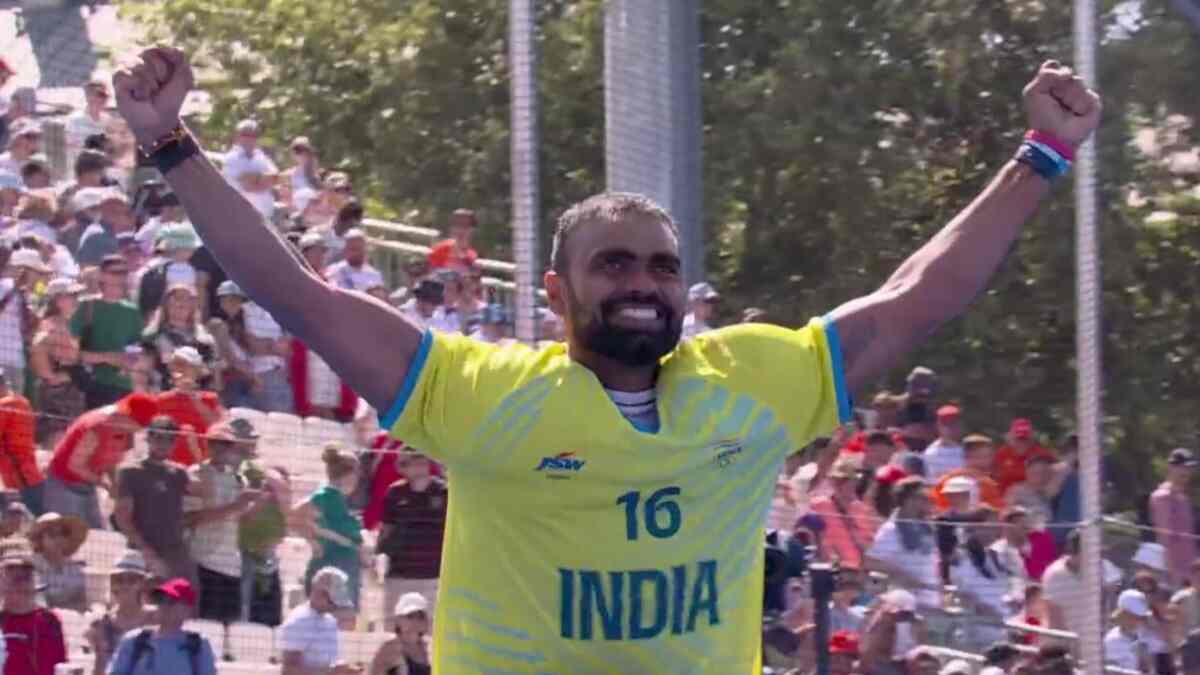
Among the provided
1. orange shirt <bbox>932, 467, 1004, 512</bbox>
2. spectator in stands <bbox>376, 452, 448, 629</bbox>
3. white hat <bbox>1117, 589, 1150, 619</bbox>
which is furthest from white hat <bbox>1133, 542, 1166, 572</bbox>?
spectator in stands <bbox>376, 452, 448, 629</bbox>

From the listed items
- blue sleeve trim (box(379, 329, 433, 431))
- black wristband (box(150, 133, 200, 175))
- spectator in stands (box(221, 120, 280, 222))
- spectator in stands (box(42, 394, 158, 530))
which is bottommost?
blue sleeve trim (box(379, 329, 433, 431))

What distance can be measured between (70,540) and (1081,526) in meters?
A: 3.24

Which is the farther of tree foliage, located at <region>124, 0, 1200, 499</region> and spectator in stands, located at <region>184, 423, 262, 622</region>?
tree foliage, located at <region>124, 0, 1200, 499</region>

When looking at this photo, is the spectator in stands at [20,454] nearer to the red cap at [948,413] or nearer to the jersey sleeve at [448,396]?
the red cap at [948,413]

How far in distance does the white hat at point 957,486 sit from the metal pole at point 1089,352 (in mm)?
2010

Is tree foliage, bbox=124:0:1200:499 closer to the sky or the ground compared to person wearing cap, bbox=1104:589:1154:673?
closer to the sky

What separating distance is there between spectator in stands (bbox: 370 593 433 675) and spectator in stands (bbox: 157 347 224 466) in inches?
36.4

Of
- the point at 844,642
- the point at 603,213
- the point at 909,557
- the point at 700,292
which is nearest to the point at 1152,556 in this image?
the point at 909,557

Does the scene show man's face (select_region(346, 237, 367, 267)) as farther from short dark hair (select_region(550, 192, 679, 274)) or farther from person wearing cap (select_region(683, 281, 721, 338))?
short dark hair (select_region(550, 192, 679, 274))

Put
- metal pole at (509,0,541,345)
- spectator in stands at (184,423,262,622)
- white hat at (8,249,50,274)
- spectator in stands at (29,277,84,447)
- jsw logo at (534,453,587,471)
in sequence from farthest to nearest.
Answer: white hat at (8,249,50,274) → spectator in stands at (29,277,84,447) → spectator in stands at (184,423,262,622) → metal pole at (509,0,541,345) → jsw logo at (534,453,587,471)

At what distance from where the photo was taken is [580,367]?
3.65 meters

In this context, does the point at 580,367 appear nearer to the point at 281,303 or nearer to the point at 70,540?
the point at 281,303

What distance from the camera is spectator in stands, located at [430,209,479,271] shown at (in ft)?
42.2

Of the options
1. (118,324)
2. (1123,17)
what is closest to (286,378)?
(118,324)
